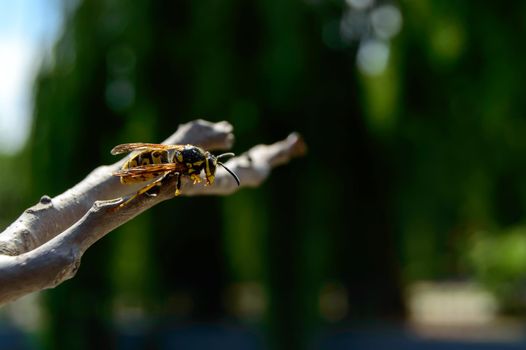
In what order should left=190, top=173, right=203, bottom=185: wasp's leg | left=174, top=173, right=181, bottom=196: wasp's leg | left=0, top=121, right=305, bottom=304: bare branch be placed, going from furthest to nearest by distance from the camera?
left=190, top=173, right=203, bottom=185: wasp's leg → left=174, top=173, right=181, bottom=196: wasp's leg → left=0, top=121, right=305, bottom=304: bare branch

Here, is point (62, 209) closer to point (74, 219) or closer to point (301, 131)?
point (74, 219)

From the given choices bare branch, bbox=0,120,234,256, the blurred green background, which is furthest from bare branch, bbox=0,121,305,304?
the blurred green background

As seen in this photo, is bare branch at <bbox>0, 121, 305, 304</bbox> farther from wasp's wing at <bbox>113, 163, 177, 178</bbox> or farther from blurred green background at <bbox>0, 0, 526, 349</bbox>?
blurred green background at <bbox>0, 0, 526, 349</bbox>

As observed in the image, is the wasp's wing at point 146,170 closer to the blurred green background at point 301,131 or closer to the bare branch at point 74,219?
the bare branch at point 74,219

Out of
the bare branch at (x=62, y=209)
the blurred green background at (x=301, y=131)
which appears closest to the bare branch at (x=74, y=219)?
the bare branch at (x=62, y=209)

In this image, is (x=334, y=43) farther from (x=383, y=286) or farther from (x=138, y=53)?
(x=383, y=286)

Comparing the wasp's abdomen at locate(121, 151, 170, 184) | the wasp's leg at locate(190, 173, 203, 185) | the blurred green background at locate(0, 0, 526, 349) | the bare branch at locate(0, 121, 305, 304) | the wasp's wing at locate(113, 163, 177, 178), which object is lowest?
the bare branch at locate(0, 121, 305, 304)
